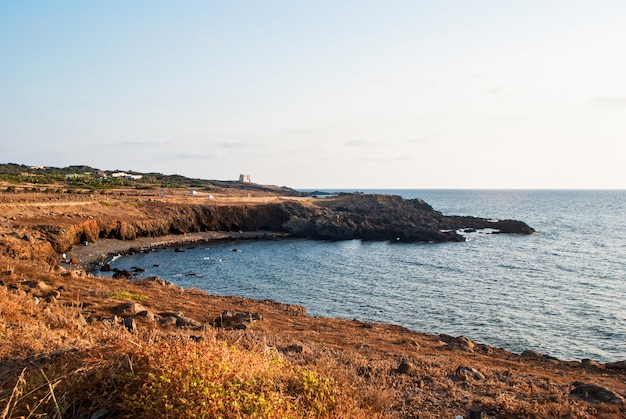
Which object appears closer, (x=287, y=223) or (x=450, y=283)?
(x=450, y=283)

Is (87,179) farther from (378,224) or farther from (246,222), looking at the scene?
(378,224)

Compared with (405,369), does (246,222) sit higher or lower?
lower

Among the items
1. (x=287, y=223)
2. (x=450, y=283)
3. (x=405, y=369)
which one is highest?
(x=405, y=369)

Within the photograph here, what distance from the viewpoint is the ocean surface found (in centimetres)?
2366

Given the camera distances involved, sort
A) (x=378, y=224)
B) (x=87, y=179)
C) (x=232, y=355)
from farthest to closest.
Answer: (x=87, y=179)
(x=378, y=224)
(x=232, y=355)

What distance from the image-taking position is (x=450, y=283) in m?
35.3

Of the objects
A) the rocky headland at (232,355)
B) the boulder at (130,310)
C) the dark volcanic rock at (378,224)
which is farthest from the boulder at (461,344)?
the dark volcanic rock at (378,224)

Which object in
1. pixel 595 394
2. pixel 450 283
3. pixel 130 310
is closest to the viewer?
pixel 595 394

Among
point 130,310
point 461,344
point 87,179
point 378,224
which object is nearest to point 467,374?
point 461,344

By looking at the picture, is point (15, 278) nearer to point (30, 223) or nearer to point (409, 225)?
point (30, 223)

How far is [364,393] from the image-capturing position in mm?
7121

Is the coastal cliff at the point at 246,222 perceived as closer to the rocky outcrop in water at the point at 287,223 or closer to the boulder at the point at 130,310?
the rocky outcrop in water at the point at 287,223

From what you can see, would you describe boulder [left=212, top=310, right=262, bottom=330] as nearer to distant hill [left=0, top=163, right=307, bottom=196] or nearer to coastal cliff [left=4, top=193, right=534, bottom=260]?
coastal cliff [left=4, top=193, right=534, bottom=260]

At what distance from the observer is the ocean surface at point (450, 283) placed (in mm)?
23656
